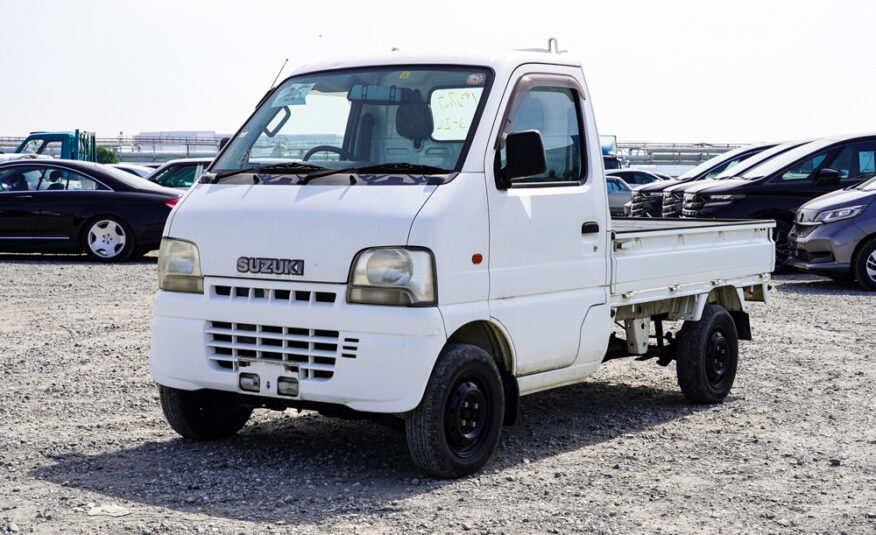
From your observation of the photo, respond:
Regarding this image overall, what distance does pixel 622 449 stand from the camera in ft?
20.9

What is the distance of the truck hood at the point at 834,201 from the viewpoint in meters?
14.6

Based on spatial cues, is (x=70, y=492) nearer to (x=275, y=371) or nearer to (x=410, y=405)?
(x=275, y=371)

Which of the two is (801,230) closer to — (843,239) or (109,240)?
(843,239)

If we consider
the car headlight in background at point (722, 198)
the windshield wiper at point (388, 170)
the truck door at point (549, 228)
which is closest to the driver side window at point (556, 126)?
the truck door at point (549, 228)

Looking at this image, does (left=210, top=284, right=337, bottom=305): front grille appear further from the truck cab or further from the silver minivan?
the truck cab

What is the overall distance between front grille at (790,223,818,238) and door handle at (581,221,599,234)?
918 centimetres

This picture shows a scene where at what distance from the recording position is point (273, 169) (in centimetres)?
598

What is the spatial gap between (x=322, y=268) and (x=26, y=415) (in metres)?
2.72

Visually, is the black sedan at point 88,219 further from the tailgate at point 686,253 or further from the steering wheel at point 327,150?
the steering wheel at point 327,150

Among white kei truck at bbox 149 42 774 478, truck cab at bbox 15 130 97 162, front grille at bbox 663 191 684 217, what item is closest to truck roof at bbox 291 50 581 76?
white kei truck at bbox 149 42 774 478

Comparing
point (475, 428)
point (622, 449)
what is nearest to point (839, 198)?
point (622, 449)

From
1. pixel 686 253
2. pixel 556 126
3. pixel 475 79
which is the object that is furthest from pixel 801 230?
pixel 475 79

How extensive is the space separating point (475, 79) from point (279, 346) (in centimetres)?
176

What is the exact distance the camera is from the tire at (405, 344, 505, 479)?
5.34 metres
